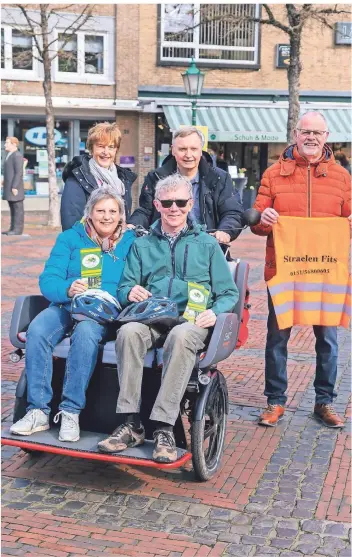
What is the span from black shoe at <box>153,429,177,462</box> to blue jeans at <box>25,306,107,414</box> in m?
0.46

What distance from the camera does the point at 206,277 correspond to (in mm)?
4461

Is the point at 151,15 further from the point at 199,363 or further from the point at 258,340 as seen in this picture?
the point at 199,363

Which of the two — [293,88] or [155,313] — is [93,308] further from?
[293,88]

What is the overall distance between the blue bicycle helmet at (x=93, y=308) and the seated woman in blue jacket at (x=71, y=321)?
0.15 feet

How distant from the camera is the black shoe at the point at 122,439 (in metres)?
3.96

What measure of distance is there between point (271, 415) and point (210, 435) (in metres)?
0.96

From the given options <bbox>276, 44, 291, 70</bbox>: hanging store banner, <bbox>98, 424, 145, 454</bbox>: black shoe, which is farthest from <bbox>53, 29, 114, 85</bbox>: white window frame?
<bbox>98, 424, 145, 454</bbox>: black shoe

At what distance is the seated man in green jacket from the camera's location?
13.3 feet

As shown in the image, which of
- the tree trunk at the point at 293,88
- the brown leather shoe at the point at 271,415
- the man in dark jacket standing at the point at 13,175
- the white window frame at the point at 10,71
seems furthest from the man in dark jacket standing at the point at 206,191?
the white window frame at the point at 10,71

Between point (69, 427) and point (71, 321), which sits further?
point (71, 321)

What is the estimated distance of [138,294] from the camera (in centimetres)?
438

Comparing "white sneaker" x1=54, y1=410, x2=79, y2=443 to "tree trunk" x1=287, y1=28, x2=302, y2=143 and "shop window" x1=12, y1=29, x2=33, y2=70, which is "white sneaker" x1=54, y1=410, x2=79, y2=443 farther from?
"shop window" x1=12, y1=29, x2=33, y2=70

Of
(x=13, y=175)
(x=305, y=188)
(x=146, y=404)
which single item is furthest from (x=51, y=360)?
Result: (x=13, y=175)

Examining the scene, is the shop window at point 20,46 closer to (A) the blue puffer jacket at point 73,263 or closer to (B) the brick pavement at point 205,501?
(B) the brick pavement at point 205,501
